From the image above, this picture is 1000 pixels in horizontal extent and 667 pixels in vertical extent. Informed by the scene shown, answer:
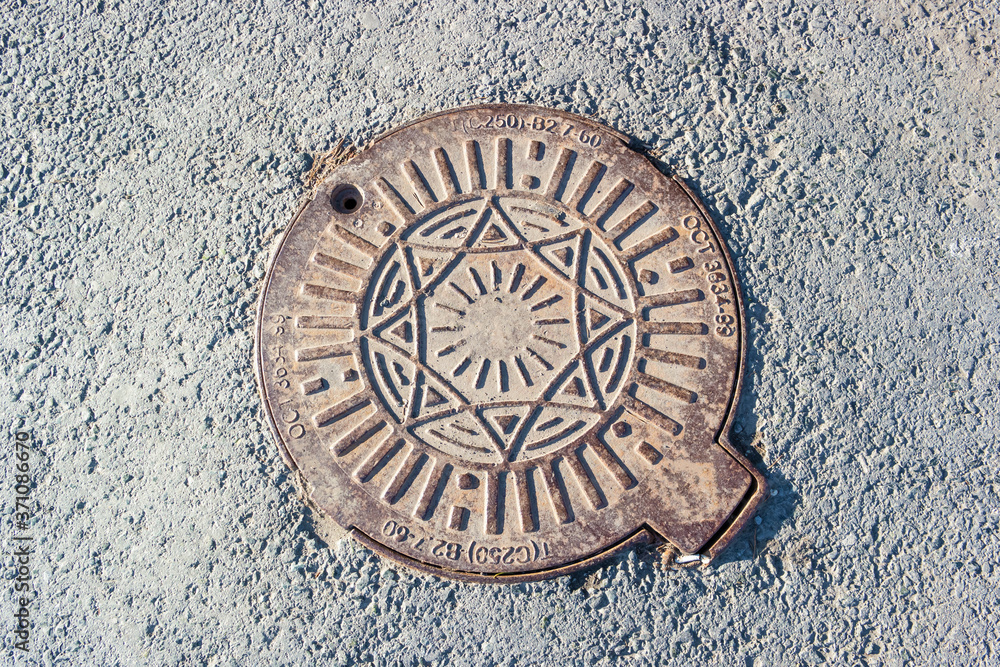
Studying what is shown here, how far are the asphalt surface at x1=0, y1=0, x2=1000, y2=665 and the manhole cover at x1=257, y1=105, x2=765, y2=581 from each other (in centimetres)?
10

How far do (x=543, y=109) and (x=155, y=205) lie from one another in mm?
1225

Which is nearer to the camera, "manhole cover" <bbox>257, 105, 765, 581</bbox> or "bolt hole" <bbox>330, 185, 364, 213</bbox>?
"manhole cover" <bbox>257, 105, 765, 581</bbox>

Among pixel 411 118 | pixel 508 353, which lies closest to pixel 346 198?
pixel 411 118

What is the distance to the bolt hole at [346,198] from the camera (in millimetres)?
2062

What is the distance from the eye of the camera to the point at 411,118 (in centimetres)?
213

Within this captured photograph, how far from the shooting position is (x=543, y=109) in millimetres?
2102

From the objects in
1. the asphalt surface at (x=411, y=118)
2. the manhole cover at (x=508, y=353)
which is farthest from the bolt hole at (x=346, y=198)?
the asphalt surface at (x=411, y=118)

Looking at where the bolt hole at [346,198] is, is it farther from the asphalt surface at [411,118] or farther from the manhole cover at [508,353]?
the asphalt surface at [411,118]

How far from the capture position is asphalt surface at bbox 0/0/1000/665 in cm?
184

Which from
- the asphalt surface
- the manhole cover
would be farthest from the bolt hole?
the asphalt surface

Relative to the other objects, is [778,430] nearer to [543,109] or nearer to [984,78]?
[543,109]

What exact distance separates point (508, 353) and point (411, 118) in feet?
2.67

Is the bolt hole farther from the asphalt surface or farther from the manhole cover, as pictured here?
the asphalt surface

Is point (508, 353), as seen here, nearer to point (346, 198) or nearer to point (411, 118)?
point (346, 198)
